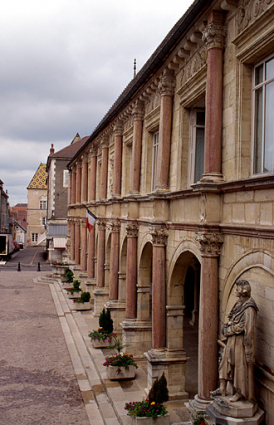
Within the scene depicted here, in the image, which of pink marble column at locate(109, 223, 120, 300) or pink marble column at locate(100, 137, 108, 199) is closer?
pink marble column at locate(109, 223, 120, 300)

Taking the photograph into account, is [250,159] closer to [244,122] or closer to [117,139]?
[244,122]

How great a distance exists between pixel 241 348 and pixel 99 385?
7.39m

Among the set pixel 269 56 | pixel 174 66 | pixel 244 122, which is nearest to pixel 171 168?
pixel 174 66

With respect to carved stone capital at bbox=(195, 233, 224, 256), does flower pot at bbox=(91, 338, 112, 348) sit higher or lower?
lower

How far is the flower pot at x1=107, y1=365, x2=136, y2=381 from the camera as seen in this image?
12.4 meters

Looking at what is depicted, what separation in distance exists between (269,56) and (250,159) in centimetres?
178

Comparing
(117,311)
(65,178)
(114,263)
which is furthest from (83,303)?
(65,178)

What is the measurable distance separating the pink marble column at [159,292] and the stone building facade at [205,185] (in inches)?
1.1

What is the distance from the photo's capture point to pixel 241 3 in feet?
24.4

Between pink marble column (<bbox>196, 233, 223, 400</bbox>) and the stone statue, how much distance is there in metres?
1.30

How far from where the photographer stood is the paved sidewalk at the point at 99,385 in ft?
33.8

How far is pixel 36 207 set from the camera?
248 feet

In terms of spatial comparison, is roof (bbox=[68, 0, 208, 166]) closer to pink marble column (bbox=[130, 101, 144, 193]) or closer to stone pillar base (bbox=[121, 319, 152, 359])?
pink marble column (bbox=[130, 101, 144, 193])

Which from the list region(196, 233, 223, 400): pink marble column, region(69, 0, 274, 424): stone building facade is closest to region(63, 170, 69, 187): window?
region(69, 0, 274, 424): stone building facade
